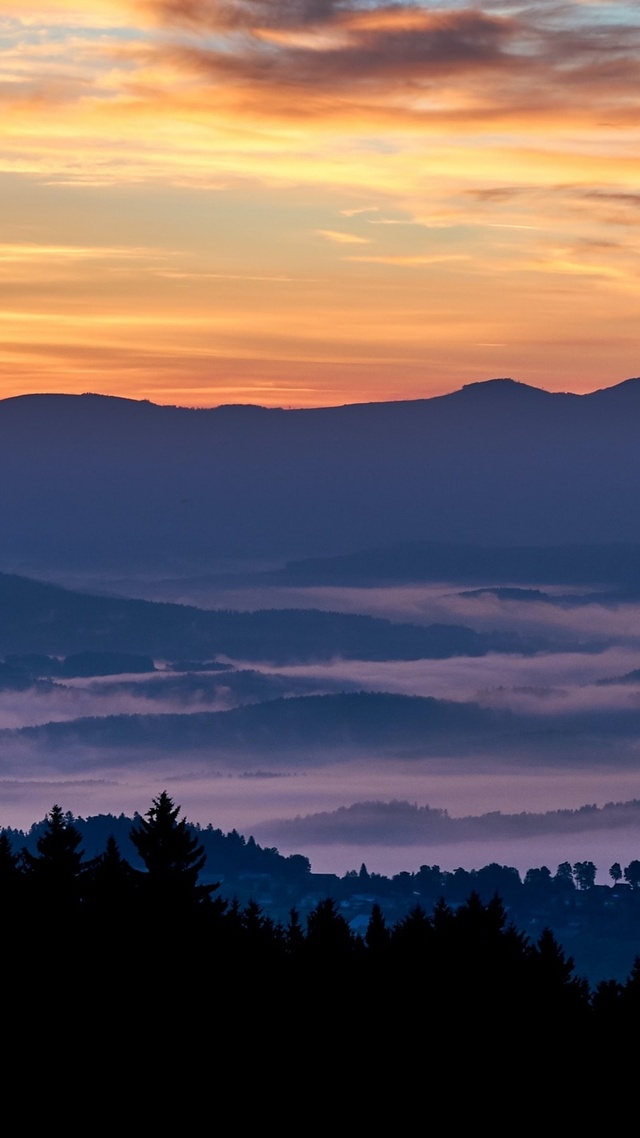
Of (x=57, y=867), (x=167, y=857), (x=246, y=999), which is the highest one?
(x=167, y=857)

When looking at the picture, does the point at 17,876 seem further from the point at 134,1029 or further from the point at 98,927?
the point at 134,1029

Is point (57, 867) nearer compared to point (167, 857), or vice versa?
point (57, 867)

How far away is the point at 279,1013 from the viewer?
34.3 m

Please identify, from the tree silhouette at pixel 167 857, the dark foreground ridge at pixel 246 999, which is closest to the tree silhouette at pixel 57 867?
the dark foreground ridge at pixel 246 999

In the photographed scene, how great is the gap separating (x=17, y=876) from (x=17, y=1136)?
12.3 metres

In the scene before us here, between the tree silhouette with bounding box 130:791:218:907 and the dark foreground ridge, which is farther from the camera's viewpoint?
the tree silhouette with bounding box 130:791:218:907

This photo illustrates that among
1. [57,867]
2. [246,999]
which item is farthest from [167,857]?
[246,999]

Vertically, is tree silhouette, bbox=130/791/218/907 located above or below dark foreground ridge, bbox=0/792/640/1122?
above

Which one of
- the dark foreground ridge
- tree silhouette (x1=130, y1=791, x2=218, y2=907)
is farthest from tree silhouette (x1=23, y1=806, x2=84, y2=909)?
tree silhouette (x1=130, y1=791, x2=218, y2=907)

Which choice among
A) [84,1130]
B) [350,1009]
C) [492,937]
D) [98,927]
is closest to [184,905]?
[98,927]

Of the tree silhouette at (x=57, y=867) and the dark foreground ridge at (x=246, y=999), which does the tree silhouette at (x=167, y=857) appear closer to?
the dark foreground ridge at (x=246, y=999)

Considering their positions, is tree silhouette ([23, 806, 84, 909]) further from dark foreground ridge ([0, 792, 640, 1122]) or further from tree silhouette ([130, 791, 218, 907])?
tree silhouette ([130, 791, 218, 907])

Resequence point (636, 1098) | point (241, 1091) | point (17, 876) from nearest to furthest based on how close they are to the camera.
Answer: point (241, 1091) < point (636, 1098) < point (17, 876)

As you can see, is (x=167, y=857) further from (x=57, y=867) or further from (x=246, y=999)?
(x=246, y=999)
